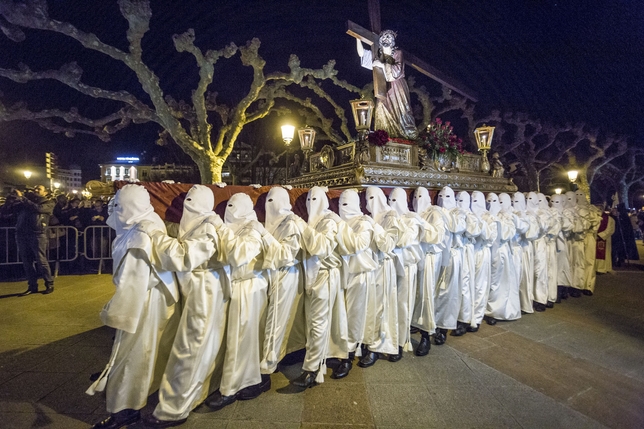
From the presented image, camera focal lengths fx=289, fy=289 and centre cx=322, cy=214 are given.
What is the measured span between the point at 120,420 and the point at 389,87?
22.7 feet

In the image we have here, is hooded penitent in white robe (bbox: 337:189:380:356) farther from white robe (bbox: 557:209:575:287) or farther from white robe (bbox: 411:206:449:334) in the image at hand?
white robe (bbox: 557:209:575:287)

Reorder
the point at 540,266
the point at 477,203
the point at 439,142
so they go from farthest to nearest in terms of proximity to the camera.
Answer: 1. the point at 439,142
2. the point at 540,266
3. the point at 477,203

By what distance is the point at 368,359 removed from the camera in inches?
150

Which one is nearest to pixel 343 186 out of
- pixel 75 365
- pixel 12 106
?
pixel 75 365

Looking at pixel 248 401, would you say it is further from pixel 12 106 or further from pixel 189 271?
pixel 12 106

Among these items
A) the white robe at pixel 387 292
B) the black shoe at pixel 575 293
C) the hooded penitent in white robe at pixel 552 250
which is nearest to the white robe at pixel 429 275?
the white robe at pixel 387 292

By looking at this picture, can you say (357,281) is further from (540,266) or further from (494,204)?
(540,266)

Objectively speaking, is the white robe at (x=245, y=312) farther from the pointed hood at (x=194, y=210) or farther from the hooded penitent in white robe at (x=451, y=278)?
the hooded penitent in white robe at (x=451, y=278)

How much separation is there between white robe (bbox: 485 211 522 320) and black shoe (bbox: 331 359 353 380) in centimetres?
326

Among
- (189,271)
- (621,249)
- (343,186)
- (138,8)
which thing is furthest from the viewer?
(621,249)

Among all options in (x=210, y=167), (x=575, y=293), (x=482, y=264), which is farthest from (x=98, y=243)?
(x=575, y=293)

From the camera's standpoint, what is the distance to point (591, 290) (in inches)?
275

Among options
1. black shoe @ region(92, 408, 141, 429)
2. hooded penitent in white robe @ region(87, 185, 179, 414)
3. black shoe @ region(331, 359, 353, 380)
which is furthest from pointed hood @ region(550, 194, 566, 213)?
black shoe @ region(92, 408, 141, 429)

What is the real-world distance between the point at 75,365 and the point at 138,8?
9.95m
